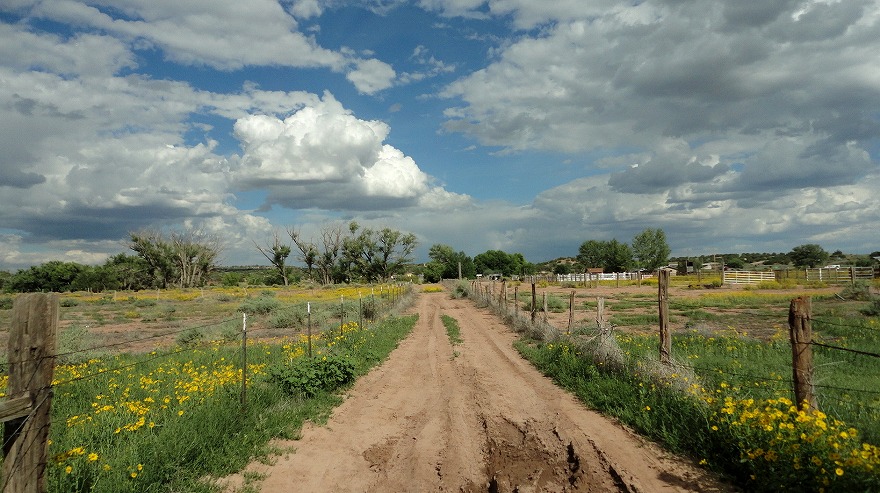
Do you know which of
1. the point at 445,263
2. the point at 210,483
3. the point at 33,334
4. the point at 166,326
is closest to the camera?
the point at 33,334

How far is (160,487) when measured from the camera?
527 centimetres

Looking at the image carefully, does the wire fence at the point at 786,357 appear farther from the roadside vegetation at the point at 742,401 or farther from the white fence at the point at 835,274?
the white fence at the point at 835,274

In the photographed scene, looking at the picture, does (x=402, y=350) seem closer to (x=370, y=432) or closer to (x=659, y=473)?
→ (x=370, y=432)

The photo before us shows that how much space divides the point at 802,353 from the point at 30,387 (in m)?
7.87

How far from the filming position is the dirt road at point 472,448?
5.92m

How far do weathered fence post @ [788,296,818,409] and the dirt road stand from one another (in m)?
1.54

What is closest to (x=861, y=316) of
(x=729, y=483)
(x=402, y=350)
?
(x=402, y=350)

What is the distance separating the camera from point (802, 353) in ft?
19.7

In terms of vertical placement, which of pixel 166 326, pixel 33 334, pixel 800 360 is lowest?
pixel 166 326

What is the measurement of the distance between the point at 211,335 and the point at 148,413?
45.3 ft

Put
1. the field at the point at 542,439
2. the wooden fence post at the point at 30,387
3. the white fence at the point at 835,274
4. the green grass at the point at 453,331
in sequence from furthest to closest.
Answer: the white fence at the point at 835,274 → the green grass at the point at 453,331 → the field at the point at 542,439 → the wooden fence post at the point at 30,387

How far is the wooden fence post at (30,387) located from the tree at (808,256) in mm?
122573

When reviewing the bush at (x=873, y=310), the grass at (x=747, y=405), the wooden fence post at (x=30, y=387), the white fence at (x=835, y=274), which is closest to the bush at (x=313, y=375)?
the grass at (x=747, y=405)

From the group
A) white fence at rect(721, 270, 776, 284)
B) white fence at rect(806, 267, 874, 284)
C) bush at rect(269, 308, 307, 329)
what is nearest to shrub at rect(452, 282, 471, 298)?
bush at rect(269, 308, 307, 329)
